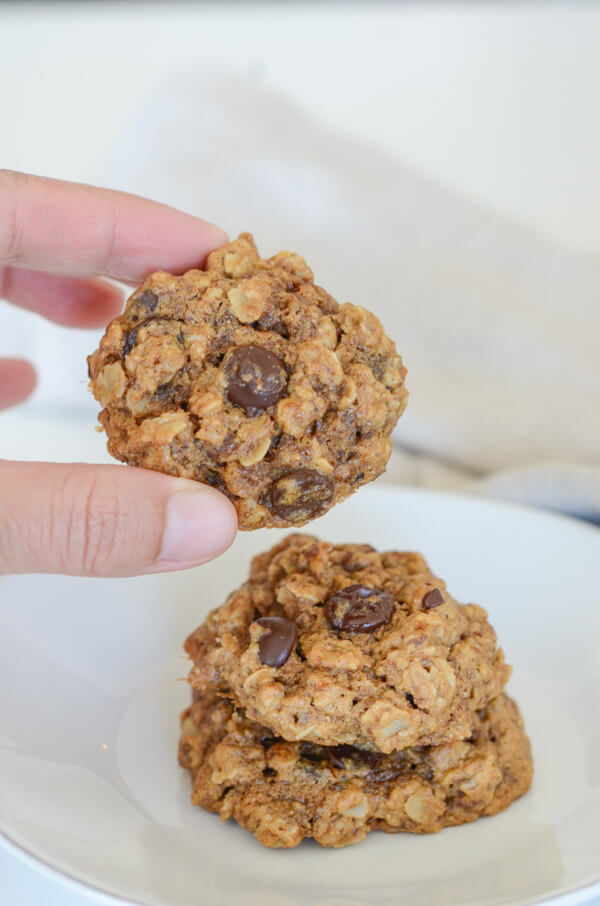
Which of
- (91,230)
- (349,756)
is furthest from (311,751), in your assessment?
(91,230)

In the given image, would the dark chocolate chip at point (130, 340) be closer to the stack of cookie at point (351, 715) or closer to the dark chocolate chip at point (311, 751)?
the stack of cookie at point (351, 715)

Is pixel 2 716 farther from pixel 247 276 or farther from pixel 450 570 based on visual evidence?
pixel 450 570

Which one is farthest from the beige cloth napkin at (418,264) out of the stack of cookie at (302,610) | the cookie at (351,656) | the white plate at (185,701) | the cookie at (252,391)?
the cookie at (252,391)

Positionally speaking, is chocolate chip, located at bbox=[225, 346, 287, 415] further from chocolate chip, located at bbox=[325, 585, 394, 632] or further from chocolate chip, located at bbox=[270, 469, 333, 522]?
chocolate chip, located at bbox=[325, 585, 394, 632]

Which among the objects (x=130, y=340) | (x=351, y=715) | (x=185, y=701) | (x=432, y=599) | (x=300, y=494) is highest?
(x=130, y=340)

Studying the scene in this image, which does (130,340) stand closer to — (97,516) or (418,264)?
(97,516)

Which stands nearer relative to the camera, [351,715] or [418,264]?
[351,715]

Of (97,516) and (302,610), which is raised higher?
(97,516)
